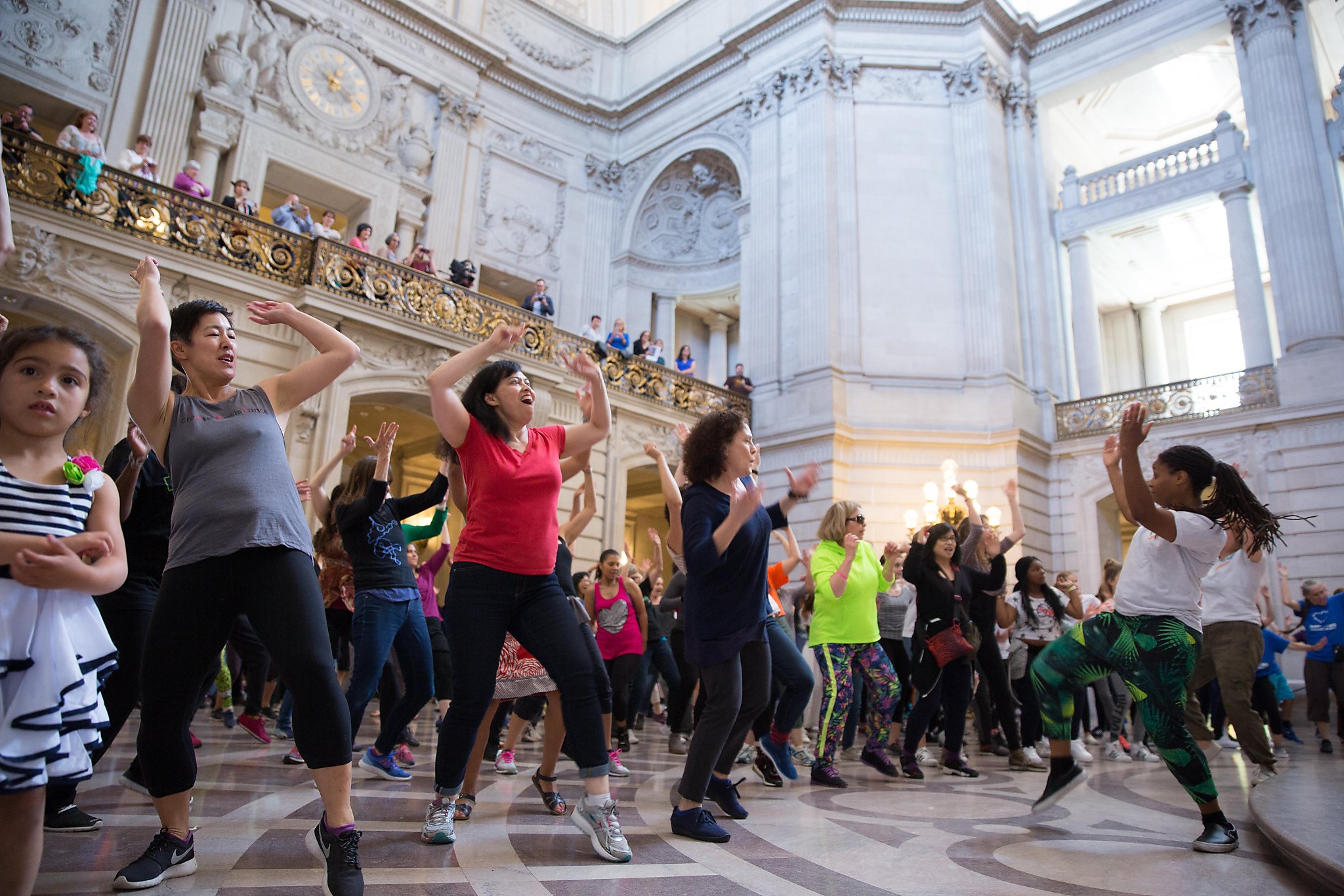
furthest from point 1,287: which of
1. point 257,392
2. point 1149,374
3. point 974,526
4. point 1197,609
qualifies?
point 1149,374

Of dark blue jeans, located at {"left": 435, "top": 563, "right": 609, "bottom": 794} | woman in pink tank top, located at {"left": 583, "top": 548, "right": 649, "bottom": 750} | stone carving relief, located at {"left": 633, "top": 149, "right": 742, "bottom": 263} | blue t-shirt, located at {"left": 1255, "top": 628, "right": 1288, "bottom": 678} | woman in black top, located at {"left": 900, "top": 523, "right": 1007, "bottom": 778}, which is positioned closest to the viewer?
dark blue jeans, located at {"left": 435, "top": 563, "right": 609, "bottom": 794}

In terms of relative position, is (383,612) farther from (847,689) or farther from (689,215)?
(689,215)

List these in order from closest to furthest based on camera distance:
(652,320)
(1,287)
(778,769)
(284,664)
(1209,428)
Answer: (284,664), (778,769), (1,287), (1209,428), (652,320)

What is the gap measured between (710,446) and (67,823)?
2448 mm

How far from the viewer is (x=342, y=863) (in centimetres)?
196

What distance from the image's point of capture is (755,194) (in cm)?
1617

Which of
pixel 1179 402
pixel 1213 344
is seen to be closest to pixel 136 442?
pixel 1179 402

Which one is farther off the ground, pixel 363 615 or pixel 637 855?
pixel 363 615

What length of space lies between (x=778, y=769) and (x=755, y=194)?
44.1ft

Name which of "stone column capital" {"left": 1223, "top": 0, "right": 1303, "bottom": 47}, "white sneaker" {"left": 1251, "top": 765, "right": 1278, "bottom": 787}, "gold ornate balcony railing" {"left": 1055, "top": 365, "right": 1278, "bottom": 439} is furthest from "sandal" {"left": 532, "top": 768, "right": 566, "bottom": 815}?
"stone column capital" {"left": 1223, "top": 0, "right": 1303, "bottom": 47}

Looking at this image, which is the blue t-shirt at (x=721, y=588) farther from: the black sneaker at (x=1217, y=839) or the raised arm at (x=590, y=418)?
the black sneaker at (x=1217, y=839)

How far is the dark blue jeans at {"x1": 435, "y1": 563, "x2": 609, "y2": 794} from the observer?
8.70 ft

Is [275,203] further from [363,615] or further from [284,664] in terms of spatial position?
[284,664]

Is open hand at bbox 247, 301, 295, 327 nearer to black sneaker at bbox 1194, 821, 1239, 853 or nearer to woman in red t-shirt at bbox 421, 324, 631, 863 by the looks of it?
woman in red t-shirt at bbox 421, 324, 631, 863
